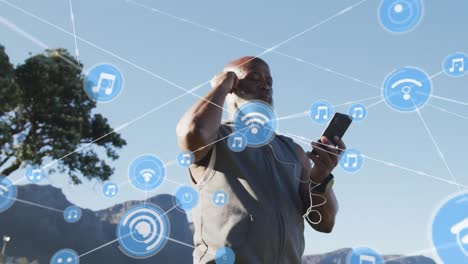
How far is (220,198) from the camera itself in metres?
2.08

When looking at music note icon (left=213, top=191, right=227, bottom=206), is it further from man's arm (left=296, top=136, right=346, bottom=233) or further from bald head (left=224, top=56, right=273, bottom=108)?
bald head (left=224, top=56, right=273, bottom=108)

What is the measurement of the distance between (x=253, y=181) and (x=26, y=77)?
42.3 feet

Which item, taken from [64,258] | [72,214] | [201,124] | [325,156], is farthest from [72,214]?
[325,156]

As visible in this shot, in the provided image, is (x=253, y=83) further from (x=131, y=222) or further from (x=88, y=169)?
(x=88, y=169)

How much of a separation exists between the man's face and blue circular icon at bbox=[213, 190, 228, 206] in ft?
1.85

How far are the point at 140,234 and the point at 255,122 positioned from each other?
1.17 m

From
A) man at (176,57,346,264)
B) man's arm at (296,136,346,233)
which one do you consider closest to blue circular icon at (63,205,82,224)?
man at (176,57,346,264)

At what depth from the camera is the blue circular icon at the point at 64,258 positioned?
3.26 meters

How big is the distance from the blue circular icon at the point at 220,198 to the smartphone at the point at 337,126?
469mm

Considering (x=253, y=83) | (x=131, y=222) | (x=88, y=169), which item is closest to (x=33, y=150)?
(x=88, y=169)

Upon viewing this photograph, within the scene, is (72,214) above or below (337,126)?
below

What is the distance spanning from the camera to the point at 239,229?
1959mm

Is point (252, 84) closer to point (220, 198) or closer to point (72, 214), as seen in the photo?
point (220, 198)

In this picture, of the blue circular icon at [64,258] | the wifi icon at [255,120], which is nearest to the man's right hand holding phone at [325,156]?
the wifi icon at [255,120]
